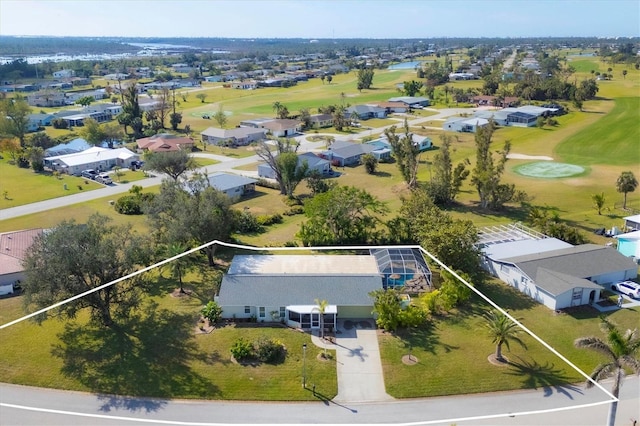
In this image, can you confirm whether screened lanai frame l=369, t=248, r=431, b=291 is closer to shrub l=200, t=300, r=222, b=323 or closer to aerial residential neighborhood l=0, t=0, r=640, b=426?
aerial residential neighborhood l=0, t=0, r=640, b=426

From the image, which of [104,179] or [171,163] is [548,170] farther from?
[104,179]

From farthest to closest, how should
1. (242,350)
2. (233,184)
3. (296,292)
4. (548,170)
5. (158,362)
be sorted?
1. (548,170)
2. (233,184)
3. (296,292)
4. (242,350)
5. (158,362)

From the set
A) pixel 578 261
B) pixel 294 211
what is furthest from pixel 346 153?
pixel 578 261

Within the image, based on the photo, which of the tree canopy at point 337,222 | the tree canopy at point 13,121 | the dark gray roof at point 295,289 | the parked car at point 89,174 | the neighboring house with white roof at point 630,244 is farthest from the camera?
the tree canopy at point 13,121

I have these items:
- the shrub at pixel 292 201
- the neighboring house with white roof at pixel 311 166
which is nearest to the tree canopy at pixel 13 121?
the neighboring house with white roof at pixel 311 166

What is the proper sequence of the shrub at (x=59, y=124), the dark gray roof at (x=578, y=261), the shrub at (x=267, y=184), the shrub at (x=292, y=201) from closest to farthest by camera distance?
the dark gray roof at (x=578, y=261)
the shrub at (x=292, y=201)
the shrub at (x=267, y=184)
the shrub at (x=59, y=124)

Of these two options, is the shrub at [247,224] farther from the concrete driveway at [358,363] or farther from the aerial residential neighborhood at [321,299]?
the concrete driveway at [358,363]

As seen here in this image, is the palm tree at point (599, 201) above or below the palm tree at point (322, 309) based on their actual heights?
above
